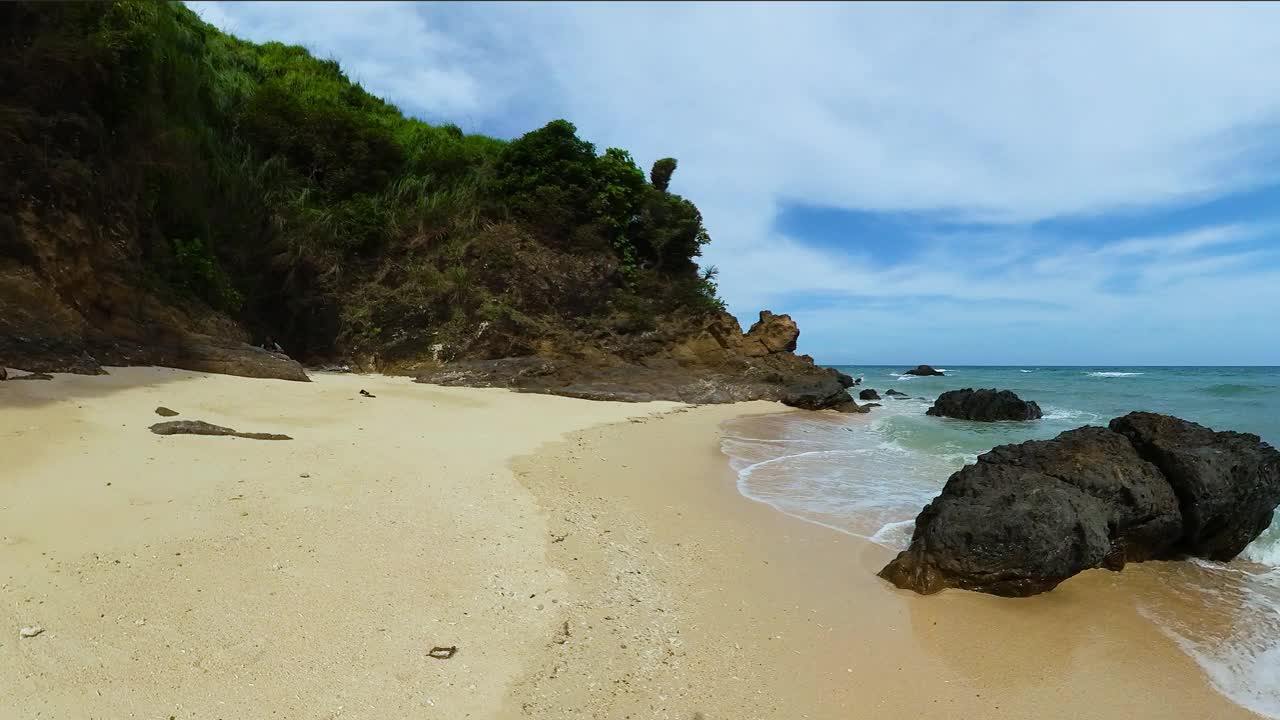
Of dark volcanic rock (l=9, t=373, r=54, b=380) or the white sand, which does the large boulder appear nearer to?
the white sand

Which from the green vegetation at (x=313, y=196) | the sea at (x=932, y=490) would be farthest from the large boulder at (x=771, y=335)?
the sea at (x=932, y=490)

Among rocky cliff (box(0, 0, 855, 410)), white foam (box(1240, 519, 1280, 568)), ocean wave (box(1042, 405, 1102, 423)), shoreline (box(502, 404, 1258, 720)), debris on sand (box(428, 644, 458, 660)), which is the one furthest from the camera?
ocean wave (box(1042, 405, 1102, 423))

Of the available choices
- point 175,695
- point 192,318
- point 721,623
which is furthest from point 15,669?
point 192,318

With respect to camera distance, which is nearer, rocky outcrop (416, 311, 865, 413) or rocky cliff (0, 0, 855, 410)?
rocky cliff (0, 0, 855, 410)

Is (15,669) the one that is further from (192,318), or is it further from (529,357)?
(529,357)

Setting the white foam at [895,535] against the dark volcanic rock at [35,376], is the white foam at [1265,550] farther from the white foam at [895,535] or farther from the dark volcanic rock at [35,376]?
the dark volcanic rock at [35,376]

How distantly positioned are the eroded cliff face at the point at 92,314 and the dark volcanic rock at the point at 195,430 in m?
2.93

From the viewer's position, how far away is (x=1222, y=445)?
19.2ft

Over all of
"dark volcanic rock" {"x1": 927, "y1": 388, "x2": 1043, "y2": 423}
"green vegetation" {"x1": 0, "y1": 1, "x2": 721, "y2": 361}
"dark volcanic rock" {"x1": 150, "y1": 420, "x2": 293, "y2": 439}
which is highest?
"green vegetation" {"x1": 0, "y1": 1, "x2": 721, "y2": 361}

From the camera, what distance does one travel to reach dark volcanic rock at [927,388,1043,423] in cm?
1844

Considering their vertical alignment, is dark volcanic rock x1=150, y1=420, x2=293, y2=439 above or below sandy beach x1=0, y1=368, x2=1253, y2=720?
above

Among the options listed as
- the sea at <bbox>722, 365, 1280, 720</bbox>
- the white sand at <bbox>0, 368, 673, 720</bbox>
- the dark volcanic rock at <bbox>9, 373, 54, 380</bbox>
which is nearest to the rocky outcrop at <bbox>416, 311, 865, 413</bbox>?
the sea at <bbox>722, 365, 1280, 720</bbox>

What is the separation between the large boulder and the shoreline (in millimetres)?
15318

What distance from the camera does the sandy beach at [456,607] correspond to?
2.50 m
